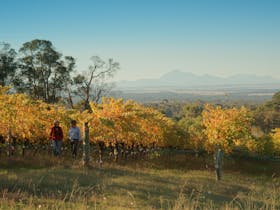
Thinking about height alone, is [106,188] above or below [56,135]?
below

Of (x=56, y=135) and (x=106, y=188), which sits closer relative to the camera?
(x=106, y=188)

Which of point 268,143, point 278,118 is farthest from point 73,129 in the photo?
point 278,118

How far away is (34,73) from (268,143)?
110 feet

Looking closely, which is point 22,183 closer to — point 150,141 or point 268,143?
point 150,141

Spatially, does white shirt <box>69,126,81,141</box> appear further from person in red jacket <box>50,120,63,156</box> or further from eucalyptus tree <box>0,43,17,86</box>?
eucalyptus tree <box>0,43,17,86</box>

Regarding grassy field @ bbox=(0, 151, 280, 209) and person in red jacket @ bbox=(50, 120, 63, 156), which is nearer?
grassy field @ bbox=(0, 151, 280, 209)

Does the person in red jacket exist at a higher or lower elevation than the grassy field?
higher

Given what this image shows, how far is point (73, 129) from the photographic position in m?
17.5

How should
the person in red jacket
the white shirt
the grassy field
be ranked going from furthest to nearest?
the white shirt < the person in red jacket < the grassy field

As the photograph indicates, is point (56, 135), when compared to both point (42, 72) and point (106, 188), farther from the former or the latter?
point (42, 72)

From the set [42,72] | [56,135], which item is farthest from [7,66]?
[56,135]

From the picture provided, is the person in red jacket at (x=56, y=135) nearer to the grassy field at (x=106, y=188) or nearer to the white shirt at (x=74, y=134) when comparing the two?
the white shirt at (x=74, y=134)

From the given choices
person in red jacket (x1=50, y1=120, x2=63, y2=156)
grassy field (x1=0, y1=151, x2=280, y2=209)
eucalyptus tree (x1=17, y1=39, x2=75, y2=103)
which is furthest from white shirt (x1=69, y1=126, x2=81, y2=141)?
eucalyptus tree (x1=17, y1=39, x2=75, y2=103)

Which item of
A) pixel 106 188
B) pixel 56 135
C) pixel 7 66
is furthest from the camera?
pixel 7 66
